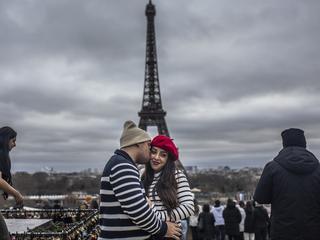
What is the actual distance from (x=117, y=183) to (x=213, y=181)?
119478mm

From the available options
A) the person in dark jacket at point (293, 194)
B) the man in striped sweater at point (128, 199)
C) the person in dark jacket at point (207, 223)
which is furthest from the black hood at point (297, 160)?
the person in dark jacket at point (207, 223)

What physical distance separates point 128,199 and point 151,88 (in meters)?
56.6

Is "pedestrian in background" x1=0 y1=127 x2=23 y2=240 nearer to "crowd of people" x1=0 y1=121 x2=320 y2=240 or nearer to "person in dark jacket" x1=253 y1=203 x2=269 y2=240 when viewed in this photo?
"crowd of people" x1=0 y1=121 x2=320 y2=240

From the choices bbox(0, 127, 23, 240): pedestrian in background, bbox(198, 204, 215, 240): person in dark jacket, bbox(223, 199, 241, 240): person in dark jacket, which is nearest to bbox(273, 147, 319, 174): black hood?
bbox(0, 127, 23, 240): pedestrian in background

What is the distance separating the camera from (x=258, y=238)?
37.7 ft

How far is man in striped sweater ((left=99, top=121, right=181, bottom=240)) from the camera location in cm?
367

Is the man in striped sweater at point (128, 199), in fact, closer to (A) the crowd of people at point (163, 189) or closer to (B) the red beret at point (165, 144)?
(A) the crowd of people at point (163, 189)

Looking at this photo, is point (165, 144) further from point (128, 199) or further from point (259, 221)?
point (259, 221)

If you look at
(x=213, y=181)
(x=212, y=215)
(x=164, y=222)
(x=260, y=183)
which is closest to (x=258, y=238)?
(x=212, y=215)

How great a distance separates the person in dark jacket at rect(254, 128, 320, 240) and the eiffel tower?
50.2 m

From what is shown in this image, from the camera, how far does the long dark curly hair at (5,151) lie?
455 cm

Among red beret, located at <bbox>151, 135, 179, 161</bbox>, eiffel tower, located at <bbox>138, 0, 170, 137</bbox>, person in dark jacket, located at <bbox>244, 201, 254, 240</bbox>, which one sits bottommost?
person in dark jacket, located at <bbox>244, 201, 254, 240</bbox>

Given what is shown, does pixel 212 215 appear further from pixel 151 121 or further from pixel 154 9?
pixel 154 9

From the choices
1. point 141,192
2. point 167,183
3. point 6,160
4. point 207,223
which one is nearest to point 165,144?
point 167,183
